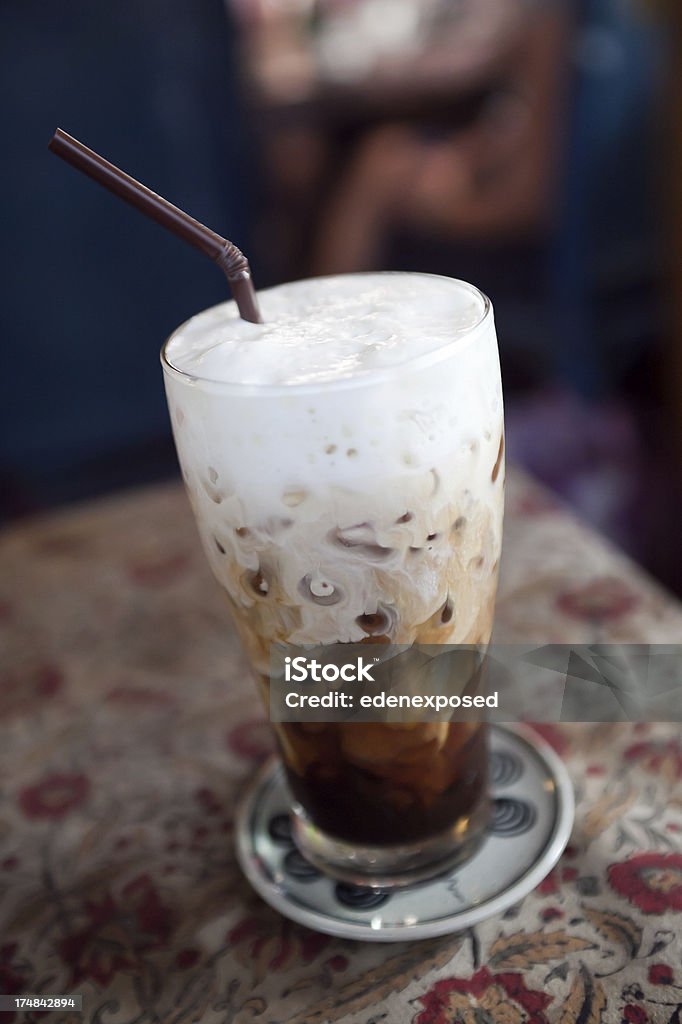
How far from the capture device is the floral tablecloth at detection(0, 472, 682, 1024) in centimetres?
51

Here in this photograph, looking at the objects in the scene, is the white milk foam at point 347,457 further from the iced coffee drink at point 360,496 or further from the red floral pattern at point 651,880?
the red floral pattern at point 651,880

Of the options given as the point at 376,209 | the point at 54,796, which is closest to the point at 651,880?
the point at 54,796

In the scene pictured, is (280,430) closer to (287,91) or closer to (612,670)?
(612,670)

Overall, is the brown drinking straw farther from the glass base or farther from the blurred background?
the blurred background

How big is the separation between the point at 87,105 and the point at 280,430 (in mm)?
1712

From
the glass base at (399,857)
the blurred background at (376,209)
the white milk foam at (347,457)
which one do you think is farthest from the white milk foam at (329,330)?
the blurred background at (376,209)

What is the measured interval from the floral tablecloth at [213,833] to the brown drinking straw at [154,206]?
38 cm

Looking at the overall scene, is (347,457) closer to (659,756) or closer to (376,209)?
(659,756)

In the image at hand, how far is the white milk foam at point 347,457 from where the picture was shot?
464 mm

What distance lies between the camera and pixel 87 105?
1.90 m

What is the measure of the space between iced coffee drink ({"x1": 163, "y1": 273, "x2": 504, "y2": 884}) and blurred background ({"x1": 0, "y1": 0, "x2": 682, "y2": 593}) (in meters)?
1.10

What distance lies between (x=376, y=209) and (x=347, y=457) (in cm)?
227

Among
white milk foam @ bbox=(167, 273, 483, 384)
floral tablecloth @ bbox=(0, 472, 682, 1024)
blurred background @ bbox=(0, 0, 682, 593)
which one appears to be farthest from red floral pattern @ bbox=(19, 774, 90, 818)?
blurred background @ bbox=(0, 0, 682, 593)

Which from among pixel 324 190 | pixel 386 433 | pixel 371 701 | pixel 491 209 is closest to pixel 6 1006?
pixel 371 701
